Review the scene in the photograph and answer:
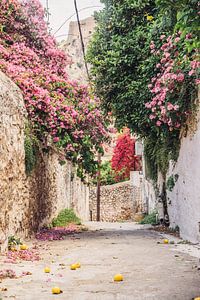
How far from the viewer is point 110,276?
4.88 metres

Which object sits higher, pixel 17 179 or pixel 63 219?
pixel 17 179

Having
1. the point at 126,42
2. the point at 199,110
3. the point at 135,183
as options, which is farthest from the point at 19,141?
the point at 135,183

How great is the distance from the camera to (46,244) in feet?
28.7

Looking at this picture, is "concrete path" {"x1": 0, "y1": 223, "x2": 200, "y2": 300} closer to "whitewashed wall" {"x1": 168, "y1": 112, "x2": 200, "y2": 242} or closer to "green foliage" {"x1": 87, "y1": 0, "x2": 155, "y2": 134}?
"whitewashed wall" {"x1": 168, "y1": 112, "x2": 200, "y2": 242}

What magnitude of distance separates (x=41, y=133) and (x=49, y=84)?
1385mm

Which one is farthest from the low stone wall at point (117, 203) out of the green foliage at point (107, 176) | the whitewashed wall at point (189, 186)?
the whitewashed wall at point (189, 186)

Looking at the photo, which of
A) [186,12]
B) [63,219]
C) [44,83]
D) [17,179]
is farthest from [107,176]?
[186,12]

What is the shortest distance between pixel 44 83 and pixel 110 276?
6801 mm

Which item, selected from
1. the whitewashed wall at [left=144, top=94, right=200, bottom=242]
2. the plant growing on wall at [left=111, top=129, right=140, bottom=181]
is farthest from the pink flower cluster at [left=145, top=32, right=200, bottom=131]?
the plant growing on wall at [left=111, top=129, right=140, bottom=181]

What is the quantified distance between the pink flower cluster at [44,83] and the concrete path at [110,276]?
3791mm

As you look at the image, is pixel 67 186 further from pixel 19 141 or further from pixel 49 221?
pixel 19 141

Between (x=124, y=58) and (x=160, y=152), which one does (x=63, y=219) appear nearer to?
(x=160, y=152)

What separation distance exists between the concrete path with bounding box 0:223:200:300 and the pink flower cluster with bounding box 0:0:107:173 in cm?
379

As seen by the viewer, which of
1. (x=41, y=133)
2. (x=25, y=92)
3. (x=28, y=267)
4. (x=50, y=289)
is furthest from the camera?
(x=41, y=133)
